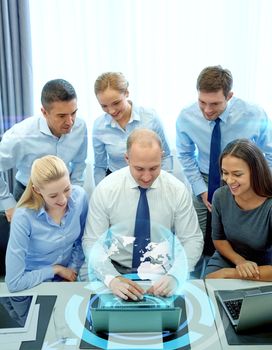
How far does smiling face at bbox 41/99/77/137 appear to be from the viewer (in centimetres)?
229

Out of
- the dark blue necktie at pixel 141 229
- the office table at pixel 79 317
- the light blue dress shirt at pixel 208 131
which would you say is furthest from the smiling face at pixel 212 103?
the office table at pixel 79 317

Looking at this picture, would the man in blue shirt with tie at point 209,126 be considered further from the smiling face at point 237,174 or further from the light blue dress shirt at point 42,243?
the light blue dress shirt at point 42,243

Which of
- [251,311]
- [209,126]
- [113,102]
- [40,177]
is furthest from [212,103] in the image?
[251,311]

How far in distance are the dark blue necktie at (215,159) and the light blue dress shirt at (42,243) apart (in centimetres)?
89

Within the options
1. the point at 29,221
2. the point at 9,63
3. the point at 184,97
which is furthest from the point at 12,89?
the point at 29,221

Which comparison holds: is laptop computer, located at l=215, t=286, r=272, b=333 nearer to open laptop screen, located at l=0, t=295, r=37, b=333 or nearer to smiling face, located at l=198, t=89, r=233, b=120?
open laptop screen, located at l=0, t=295, r=37, b=333

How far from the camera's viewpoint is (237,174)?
201 centimetres

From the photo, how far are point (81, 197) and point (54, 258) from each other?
0.32 m

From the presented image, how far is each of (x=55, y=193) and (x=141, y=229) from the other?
449 millimetres

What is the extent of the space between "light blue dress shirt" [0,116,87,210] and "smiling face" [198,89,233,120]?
73cm

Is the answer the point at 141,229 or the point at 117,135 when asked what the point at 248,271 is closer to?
the point at 141,229

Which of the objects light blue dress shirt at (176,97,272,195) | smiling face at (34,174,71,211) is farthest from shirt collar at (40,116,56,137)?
light blue dress shirt at (176,97,272,195)

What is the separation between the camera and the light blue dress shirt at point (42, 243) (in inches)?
71.6

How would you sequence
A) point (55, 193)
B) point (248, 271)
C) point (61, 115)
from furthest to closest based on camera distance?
point (61, 115) < point (55, 193) < point (248, 271)
